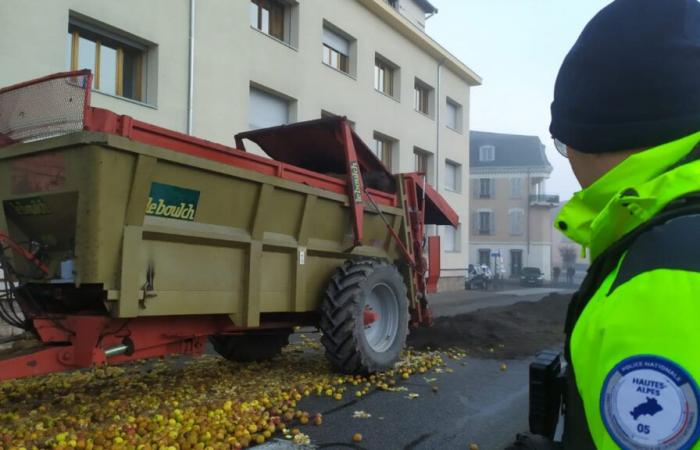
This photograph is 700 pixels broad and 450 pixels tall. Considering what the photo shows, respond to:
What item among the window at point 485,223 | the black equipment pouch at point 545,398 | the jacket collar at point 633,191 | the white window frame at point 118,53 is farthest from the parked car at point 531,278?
the jacket collar at point 633,191

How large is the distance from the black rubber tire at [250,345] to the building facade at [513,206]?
145ft

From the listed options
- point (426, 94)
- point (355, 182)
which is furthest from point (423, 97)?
point (355, 182)

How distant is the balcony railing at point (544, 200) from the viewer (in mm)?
49178

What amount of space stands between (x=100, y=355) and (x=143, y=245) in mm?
859

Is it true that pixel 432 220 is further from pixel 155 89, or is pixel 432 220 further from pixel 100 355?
pixel 155 89

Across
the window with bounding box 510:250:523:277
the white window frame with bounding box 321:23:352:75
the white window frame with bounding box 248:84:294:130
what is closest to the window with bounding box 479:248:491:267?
the window with bounding box 510:250:523:277

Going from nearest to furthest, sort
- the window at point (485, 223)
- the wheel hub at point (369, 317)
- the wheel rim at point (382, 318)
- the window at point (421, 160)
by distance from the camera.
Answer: the wheel hub at point (369, 317) < the wheel rim at point (382, 318) < the window at point (421, 160) < the window at point (485, 223)

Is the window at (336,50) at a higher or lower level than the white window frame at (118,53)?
higher

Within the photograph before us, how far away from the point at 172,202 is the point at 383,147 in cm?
1575

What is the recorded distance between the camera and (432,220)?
841 centimetres

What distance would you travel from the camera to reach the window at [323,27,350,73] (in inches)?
658

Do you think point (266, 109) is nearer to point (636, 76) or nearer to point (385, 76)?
point (385, 76)

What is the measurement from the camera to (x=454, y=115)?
81.1ft

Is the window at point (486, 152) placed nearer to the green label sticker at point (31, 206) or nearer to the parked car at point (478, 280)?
the parked car at point (478, 280)
